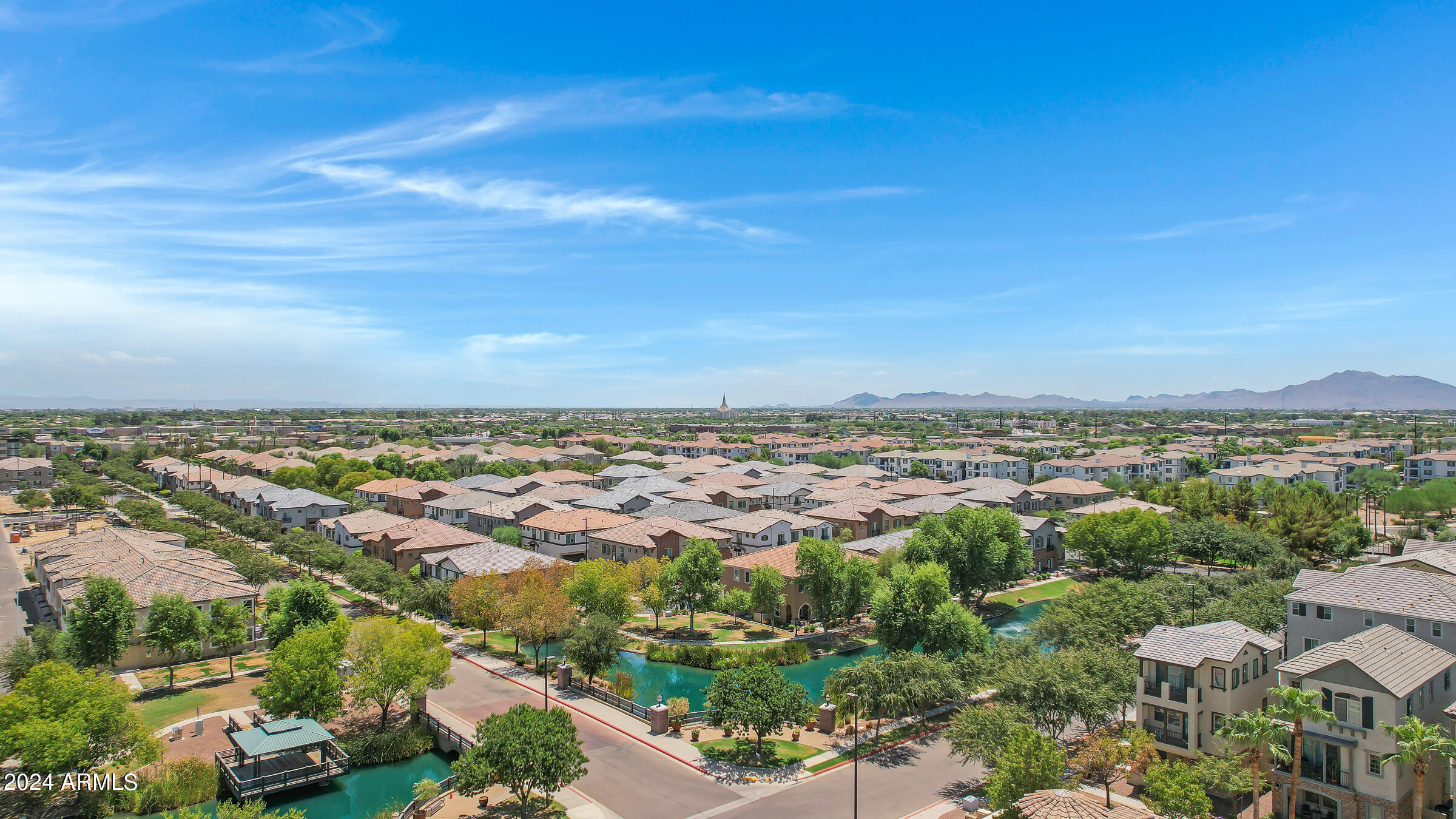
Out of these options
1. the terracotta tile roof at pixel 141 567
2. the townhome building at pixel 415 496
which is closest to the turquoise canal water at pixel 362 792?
the terracotta tile roof at pixel 141 567

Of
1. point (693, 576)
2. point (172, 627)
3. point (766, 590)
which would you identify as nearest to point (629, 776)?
point (693, 576)

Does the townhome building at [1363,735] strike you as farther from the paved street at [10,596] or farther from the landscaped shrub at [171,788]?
the paved street at [10,596]

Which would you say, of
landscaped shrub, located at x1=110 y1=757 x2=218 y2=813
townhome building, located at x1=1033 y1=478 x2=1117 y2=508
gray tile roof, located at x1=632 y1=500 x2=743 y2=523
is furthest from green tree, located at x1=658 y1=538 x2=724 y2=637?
townhome building, located at x1=1033 y1=478 x2=1117 y2=508

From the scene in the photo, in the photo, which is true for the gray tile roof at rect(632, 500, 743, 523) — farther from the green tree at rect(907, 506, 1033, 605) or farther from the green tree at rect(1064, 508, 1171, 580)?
the green tree at rect(1064, 508, 1171, 580)

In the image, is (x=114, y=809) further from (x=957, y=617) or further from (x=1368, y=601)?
(x=1368, y=601)

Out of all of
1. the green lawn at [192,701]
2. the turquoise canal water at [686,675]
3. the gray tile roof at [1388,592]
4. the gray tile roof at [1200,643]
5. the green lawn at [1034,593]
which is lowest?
the turquoise canal water at [686,675]

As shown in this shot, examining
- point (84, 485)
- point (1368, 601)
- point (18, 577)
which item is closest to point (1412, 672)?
point (1368, 601)
